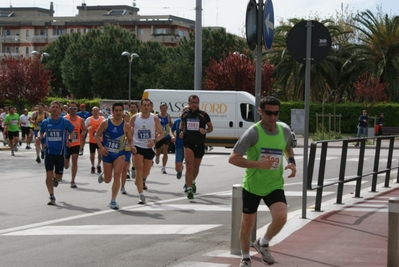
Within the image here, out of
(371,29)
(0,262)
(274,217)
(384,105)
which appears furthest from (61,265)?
(371,29)

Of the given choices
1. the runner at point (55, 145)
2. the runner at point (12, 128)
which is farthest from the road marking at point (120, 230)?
the runner at point (12, 128)

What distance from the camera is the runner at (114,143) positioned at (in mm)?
12641

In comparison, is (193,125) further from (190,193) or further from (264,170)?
(264,170)

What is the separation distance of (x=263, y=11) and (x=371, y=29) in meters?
47.1

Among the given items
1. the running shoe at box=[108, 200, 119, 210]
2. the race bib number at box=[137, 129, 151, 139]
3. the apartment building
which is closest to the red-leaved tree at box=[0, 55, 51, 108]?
the race bib number at box=[137, 129, 151, 139]

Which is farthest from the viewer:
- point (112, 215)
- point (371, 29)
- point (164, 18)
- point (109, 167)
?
point (164, 18)

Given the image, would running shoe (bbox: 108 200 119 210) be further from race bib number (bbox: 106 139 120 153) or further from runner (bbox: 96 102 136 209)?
race bib number (bbox: 106 139 120 153)

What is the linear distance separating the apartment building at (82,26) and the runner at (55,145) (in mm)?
101504

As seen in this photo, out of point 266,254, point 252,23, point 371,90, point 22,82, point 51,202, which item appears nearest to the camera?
point 266,254

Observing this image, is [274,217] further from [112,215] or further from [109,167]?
[109,167]

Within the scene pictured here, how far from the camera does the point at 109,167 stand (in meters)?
12.8

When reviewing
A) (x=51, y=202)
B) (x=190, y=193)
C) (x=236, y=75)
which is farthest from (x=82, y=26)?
(x=51, y=202)

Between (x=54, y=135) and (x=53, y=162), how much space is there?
47cm

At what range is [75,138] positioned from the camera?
16.8 meters
